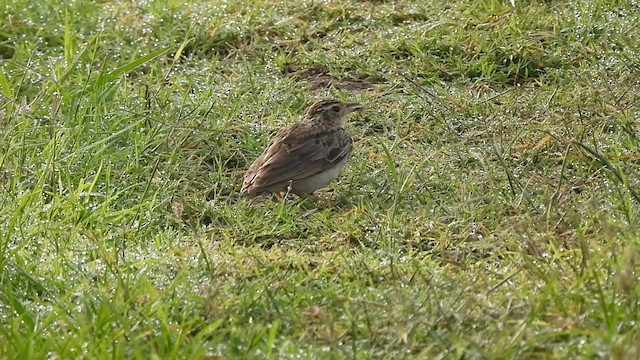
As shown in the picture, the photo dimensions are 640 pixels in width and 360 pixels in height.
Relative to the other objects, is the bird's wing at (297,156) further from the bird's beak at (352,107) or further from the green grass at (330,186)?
the bird's beak at (352,107)

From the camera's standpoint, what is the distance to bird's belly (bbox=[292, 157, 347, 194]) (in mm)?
7363

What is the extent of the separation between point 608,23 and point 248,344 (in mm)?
4913

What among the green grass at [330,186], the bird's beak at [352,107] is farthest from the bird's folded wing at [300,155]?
the bird's beak at [352,107]

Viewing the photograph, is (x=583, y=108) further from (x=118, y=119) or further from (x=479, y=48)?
(x=118, y=119)

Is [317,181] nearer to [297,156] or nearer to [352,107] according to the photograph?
[297,156]

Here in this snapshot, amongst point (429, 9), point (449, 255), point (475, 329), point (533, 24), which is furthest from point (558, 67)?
point (475, 329)

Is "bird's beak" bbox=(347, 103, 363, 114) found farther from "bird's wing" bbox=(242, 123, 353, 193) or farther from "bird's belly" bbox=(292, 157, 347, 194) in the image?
"bird's belly" bbox=(292, 157, 347, 194)

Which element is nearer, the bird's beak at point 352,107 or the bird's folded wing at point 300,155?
the bird's folded wing at point 300,155

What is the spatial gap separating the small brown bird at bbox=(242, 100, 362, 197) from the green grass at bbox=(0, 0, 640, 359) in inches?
5.5

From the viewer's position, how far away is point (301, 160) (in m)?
7.52

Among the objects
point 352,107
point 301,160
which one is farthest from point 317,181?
point 352,107

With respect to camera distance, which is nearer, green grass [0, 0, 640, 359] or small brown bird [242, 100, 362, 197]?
green grass [0, 0, 640, 359]

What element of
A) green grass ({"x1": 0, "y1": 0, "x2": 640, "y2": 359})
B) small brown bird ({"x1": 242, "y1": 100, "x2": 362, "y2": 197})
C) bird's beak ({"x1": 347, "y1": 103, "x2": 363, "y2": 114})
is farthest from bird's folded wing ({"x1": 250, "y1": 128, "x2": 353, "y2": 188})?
bird's beak ({"x1": 347, "y1": 103, "x2": 363, "y2": 114})

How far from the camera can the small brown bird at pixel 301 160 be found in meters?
7.30
